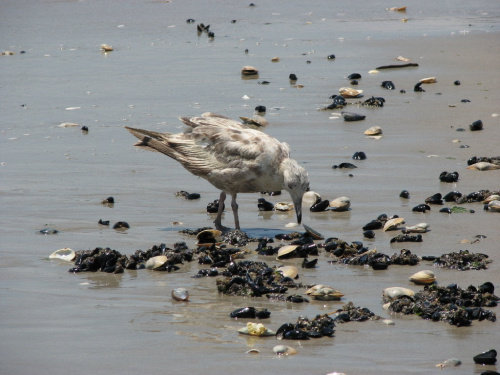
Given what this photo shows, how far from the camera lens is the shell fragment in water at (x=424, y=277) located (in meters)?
6.18

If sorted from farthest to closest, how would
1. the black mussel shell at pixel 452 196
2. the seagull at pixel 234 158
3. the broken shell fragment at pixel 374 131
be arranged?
the broken shell fragment at pixel 374 131 < the black mussel shell at pixel 452 196 < the seagull at pixel 234 158

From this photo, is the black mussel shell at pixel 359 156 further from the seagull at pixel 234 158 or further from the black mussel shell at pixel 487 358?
the black mussel shell at pixel 487 358

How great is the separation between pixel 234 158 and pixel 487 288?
3.19 meters

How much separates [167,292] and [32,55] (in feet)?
40.5

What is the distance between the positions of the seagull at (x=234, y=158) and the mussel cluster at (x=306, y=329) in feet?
8.52

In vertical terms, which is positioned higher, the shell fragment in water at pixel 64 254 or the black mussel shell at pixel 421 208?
the black mussel shell at pixel 421 208

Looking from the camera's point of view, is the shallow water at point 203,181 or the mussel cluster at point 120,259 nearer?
the shallow water at point 203,181

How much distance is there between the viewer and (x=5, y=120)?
12.1 meters

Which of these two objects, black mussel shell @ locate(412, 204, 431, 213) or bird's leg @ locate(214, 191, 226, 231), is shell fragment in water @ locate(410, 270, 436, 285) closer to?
black mussel shell @ locate(412, 204, 431, 213)

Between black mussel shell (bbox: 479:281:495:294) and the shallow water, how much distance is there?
35cm

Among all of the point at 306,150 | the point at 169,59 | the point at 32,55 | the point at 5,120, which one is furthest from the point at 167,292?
the point at 32,55

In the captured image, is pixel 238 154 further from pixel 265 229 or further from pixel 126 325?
pixel 126 325

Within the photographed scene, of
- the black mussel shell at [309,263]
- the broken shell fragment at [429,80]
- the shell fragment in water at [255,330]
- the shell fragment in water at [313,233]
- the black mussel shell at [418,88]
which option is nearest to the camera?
the shell fragment in water at [255,330]

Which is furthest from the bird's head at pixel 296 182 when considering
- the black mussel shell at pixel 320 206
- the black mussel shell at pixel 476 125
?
the black mussel shell at pixel 476 125
